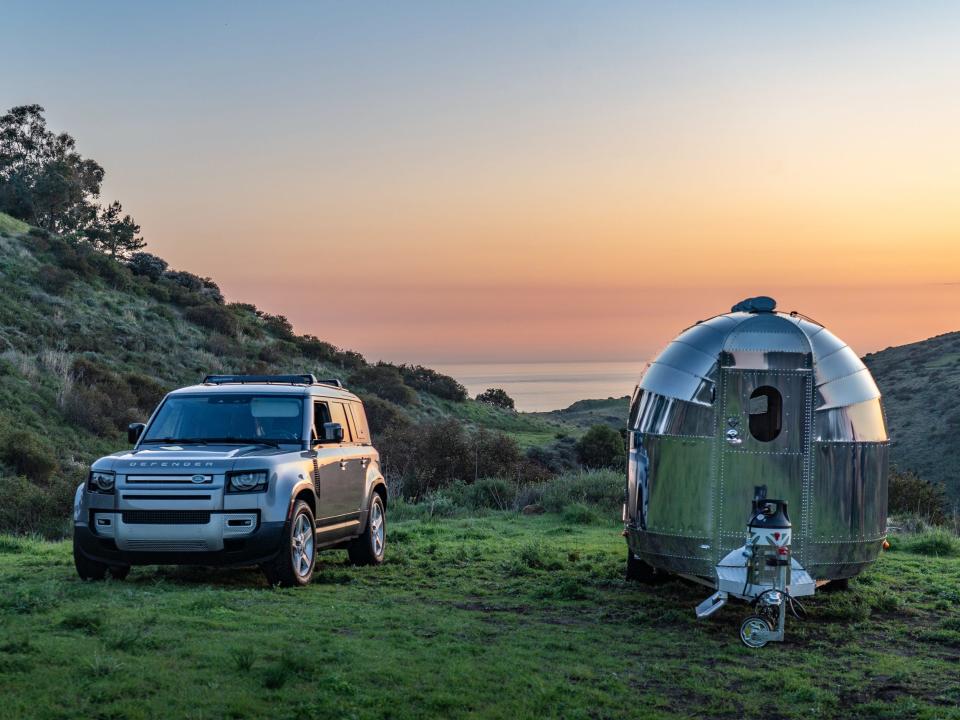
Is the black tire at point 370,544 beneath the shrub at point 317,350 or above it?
beneath

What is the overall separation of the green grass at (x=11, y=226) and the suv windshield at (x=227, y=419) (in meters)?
42.4

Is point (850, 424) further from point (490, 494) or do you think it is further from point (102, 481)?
point (490, 494)

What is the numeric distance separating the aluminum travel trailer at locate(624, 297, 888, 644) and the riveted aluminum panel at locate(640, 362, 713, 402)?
0.01 m

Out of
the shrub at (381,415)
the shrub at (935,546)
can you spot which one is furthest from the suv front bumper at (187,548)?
the shrub at (381,415)

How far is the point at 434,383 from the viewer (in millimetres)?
54406

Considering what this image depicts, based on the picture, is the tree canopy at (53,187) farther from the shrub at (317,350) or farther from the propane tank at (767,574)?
the propane tank at (767,574)

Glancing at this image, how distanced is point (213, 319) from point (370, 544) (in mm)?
39233

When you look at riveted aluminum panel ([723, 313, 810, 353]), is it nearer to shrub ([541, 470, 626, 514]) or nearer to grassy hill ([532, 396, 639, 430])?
shrub ([541, 470, 626, 514])

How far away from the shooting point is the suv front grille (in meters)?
11.4

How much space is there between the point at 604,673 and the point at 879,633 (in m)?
3.52

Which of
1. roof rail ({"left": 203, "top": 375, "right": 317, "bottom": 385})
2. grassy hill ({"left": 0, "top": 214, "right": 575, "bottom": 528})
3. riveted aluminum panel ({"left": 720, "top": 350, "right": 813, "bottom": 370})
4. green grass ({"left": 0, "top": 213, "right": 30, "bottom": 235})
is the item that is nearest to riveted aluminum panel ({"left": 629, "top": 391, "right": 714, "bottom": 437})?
riveted aluminum panel ({"left": 720, "top": 350, "right": 813, "bottom": 370})

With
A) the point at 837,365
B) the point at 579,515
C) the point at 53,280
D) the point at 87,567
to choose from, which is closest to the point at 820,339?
the point at 837,365

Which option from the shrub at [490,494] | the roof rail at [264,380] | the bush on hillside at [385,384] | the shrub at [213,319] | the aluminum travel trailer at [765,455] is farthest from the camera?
the shrub at [213,319]

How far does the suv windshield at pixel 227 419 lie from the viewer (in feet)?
42.1
